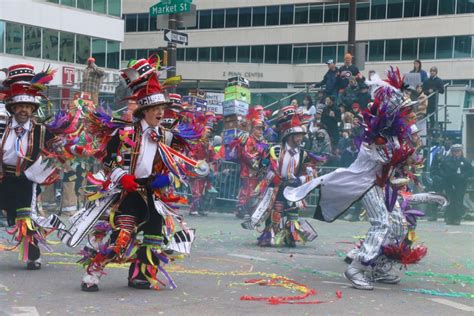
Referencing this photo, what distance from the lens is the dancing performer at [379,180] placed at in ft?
28.0

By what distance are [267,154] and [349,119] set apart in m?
5.72

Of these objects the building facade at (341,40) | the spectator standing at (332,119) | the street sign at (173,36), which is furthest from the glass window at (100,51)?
the street sign at (173,36)

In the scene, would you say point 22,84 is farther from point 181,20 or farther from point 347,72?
point 347,72

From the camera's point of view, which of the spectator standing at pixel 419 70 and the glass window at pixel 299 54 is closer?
the spectator standing at pixel 419 70

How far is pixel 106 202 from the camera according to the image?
7.99 metres

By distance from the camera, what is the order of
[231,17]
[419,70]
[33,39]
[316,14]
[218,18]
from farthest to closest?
[316,14]
[33,39]
[218,18]
[231,17]
[419,70]

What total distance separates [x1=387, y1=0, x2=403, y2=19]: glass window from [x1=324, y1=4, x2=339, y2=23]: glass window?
106 inches

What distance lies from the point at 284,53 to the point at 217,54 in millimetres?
11258

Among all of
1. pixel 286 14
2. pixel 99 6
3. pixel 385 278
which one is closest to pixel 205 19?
pixel 99 6

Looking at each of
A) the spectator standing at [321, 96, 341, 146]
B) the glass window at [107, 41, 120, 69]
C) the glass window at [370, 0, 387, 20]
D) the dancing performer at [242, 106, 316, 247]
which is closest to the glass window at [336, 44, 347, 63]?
the glass window at [370, 0, 387, 20]

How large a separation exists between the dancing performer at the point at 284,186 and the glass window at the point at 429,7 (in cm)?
3294

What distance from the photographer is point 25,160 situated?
9.27 m

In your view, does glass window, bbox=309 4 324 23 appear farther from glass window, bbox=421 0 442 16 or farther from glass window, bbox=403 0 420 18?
glass window, bbox=421 0 442 16

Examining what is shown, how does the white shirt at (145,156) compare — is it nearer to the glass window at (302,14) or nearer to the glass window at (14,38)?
the glass window at (14,38)
